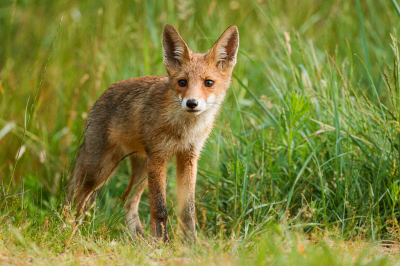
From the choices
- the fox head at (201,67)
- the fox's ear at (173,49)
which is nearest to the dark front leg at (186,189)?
the fox head at (201,67)

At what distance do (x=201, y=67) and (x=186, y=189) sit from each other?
3.74ft

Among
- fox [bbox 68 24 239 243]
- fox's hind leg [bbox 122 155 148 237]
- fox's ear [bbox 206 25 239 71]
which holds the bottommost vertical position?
fox's hind leg [bbox 122 155 148 237]

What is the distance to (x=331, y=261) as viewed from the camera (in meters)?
2.20

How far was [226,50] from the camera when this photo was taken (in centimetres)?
379

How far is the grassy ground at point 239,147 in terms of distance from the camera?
2807 millimetres

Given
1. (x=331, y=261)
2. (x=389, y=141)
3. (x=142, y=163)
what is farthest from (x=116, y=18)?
(x=331, y=261)

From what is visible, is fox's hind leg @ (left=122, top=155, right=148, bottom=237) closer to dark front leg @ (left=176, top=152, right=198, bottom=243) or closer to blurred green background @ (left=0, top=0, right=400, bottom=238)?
blurred green background @ (left=0, top=0, right=400, bottom=238)

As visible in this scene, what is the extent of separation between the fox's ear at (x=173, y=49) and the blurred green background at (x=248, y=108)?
735 mm

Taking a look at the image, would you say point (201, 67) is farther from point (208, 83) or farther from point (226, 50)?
point (226, 50)

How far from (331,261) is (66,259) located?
62.1 inches

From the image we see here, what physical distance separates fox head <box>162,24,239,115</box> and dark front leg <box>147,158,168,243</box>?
685mm

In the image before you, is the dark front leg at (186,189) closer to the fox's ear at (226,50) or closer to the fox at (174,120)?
the fox at (174,120)

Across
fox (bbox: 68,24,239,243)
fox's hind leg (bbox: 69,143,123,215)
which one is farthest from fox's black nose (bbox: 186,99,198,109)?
fox's hind leg (bbox: 69,143,123,215)

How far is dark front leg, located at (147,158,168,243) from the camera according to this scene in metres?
3.69
